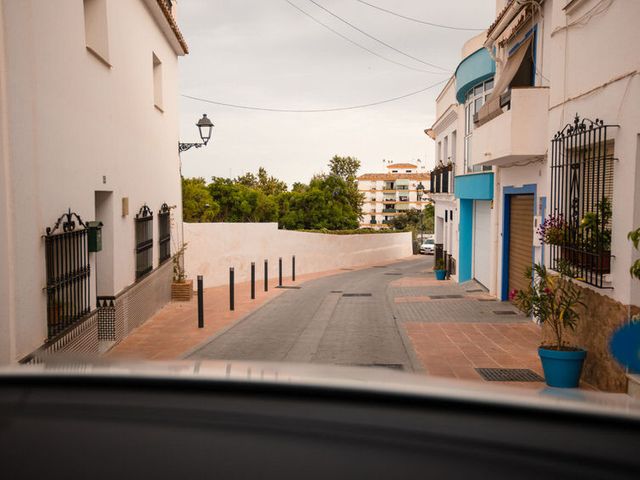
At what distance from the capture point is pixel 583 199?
708 centimetres

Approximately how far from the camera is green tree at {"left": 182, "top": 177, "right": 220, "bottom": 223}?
32125 millimetres

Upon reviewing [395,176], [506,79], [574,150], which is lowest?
[574,150]

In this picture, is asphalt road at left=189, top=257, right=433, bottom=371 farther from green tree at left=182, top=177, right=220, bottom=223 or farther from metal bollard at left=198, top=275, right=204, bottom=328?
green tree at left=182, top=177, right=220, bottom=223

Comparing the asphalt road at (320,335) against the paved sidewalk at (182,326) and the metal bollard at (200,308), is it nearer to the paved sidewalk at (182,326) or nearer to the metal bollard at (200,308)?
the paved sidewalk at (182,326)

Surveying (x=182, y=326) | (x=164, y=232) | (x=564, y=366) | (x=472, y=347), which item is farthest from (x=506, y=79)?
(x=164, y=232)

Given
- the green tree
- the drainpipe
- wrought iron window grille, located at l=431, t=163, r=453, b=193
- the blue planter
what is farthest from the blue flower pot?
the green tree

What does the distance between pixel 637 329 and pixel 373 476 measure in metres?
5.01

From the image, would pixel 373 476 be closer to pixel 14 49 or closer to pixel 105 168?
pixel 14 49

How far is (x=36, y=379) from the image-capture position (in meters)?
1.39

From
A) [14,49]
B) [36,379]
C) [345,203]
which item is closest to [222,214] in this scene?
[345,203]

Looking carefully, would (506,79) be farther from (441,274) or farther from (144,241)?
(441,274)

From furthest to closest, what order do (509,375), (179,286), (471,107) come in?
1. (471,107)
2. (179,286)
3. (509,375)

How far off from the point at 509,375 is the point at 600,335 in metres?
1.24

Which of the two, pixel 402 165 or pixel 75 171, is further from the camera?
pixel 402 165
